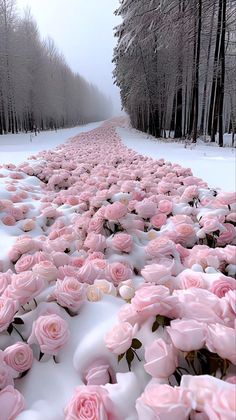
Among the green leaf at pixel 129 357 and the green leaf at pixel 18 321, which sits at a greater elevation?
the green leaf at pixel 129 357

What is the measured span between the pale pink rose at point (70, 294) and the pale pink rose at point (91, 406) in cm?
46

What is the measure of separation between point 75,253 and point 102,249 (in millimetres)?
241

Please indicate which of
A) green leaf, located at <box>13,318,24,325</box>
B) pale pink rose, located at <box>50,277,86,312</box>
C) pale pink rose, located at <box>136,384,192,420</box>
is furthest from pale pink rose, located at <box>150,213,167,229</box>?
Result: pale pink rose, located at <box>136,384,192,420</box>

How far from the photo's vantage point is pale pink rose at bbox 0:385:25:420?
39.3 inches

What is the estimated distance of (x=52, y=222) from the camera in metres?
3.18

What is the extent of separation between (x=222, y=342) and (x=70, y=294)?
73 centimetres

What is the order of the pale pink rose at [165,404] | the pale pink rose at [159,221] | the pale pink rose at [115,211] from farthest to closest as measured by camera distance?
1. the pale pink rose at [159,221]
2. the pale pink rose at [115,211]
3. the pale pink rose at [165,404]

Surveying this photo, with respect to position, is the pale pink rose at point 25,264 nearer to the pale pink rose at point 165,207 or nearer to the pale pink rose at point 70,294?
the pale pink rose at point 70,294

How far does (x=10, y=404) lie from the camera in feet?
3.34

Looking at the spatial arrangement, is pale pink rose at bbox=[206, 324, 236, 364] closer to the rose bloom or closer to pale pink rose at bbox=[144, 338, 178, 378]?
pale pink rose at bbox=[144, 338, 178, 378]

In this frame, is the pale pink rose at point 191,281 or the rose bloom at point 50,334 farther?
the pale pink rose at point 191,281

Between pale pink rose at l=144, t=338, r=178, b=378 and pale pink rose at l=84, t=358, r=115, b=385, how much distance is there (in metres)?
0.26

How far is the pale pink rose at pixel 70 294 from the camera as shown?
4.54 feet

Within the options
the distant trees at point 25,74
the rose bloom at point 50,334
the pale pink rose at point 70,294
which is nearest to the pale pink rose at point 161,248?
the pale pink rose at point 70,294
